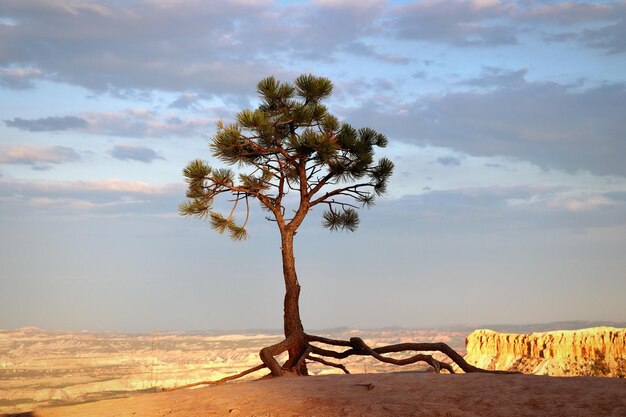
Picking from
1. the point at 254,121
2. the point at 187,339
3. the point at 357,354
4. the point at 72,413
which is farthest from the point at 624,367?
the point at 187,339

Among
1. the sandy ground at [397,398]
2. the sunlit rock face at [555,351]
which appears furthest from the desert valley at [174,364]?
the sandy ground at [397,398]

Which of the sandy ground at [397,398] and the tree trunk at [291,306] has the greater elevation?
the tree trunk at [291,306]

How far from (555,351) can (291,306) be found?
1179cm

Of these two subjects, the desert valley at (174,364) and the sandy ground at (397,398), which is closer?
the sandy ground at (397,398)

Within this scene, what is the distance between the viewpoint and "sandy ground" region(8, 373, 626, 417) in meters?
8.80

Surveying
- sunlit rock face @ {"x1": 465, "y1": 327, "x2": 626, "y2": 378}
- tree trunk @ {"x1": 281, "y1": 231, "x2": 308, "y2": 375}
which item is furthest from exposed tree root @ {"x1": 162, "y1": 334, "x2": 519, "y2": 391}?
sunlit rock face @ {"x1": 465, "y1": 327, "x2": 626, "y2": 378}

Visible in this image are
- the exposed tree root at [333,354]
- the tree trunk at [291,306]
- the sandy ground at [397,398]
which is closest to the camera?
the sandy ground at [397,398]

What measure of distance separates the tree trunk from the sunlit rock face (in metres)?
9.96

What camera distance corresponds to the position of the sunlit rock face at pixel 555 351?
2266 cm

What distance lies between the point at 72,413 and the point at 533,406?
286 inches

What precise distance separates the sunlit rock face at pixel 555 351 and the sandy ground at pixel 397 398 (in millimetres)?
12439

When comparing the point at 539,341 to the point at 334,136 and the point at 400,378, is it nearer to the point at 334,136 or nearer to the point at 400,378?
the point at 334,136

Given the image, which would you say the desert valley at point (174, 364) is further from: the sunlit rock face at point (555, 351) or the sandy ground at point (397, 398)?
the sandy ground at point (397, 398)

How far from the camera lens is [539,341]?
25.2 m
